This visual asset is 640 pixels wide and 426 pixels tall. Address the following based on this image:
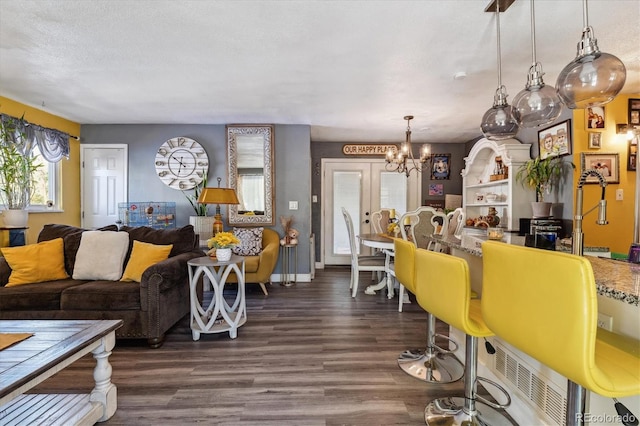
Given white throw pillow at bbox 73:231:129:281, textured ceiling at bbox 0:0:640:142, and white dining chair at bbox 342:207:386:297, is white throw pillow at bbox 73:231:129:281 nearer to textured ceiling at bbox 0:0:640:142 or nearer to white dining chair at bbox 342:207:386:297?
textured ceiling at bbox 0:0:640:142

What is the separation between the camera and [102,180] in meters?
4.91

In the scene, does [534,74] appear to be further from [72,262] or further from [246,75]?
[72,262]

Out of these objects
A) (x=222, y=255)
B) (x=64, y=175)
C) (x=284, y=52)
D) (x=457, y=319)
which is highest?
(x=284, y=52)

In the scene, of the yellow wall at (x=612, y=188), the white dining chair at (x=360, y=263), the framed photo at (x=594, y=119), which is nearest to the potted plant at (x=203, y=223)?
the white dining chair at (x=360, y=263)

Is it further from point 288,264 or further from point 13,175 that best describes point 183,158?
point 288,264

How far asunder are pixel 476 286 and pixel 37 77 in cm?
449

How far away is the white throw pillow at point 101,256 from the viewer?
9.52 feet

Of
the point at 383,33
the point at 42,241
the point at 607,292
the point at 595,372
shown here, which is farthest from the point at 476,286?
the point at 42,241

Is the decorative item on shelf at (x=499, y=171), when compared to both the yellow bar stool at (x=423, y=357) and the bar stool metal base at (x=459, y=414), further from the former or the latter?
the bar stool metal base at (x=459, y=414)

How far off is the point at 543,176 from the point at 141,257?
178 inches

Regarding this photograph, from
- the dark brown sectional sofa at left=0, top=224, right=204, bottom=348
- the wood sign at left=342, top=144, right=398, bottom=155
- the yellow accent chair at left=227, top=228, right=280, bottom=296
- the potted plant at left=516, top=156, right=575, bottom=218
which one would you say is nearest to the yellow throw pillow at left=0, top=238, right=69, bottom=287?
the dark brown sectional sofa at left=0, top=224, right=204, bottom=348

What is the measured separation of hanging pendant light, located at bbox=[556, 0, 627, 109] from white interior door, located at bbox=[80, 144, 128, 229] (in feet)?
17.9

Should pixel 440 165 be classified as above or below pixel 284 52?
below

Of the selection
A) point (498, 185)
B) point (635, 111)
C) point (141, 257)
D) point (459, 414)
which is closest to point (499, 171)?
point (498, 185)
